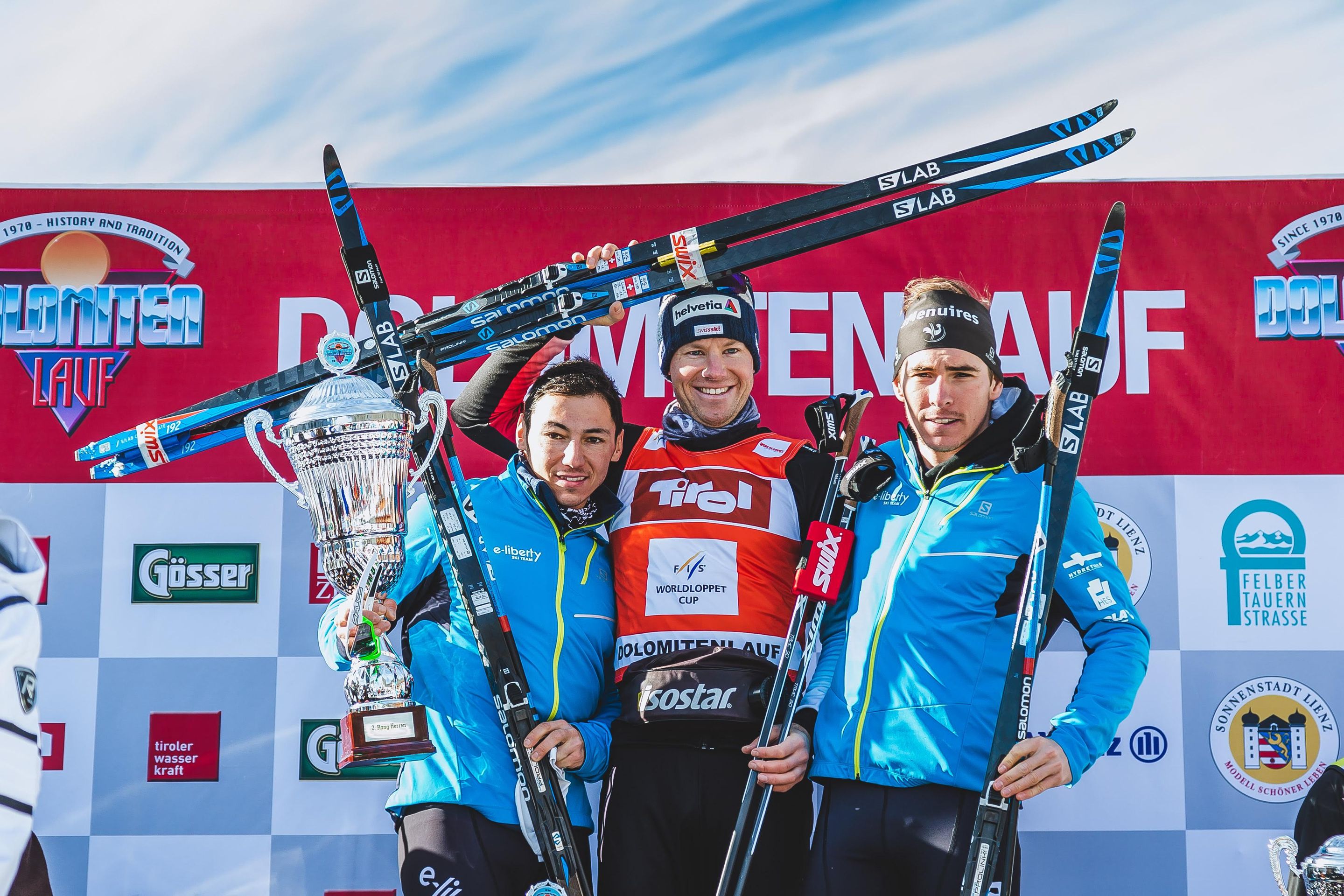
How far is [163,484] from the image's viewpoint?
3.19 m

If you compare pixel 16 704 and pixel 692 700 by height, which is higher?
pixel 16 704

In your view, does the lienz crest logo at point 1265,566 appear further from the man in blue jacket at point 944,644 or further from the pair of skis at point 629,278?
the pair of skis at point 629,278

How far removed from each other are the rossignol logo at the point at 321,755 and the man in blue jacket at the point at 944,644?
1.51 m

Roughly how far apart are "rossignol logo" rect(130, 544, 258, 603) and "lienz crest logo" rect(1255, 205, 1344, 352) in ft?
9.77

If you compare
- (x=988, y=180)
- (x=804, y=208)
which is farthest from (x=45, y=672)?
(x=988, y=180)

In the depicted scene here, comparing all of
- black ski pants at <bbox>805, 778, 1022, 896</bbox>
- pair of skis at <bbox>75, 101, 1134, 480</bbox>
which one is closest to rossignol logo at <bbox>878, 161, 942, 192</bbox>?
pair of skis at <bbox>75, 101, 1134, 480</bbox>

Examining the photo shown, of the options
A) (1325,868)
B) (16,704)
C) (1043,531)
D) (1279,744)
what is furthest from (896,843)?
(1279,744)

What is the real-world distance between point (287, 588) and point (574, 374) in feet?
4.09

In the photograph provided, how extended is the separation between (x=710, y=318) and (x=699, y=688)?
33.6 inches

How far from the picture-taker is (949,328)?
228 centimetres

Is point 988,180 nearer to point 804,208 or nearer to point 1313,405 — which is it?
point 804,208

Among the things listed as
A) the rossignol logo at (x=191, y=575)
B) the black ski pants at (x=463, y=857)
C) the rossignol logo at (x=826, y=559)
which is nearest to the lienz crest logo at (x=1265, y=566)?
the rossignol logo at (x=826, y=559)

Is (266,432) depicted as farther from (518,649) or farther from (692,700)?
(692,700)

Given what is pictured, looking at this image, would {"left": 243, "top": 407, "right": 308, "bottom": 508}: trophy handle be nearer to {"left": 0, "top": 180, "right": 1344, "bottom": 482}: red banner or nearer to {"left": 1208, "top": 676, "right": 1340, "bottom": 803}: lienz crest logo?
{"left": 0, "top": 180, "right": 1344, "bottom": 482}: red banner
